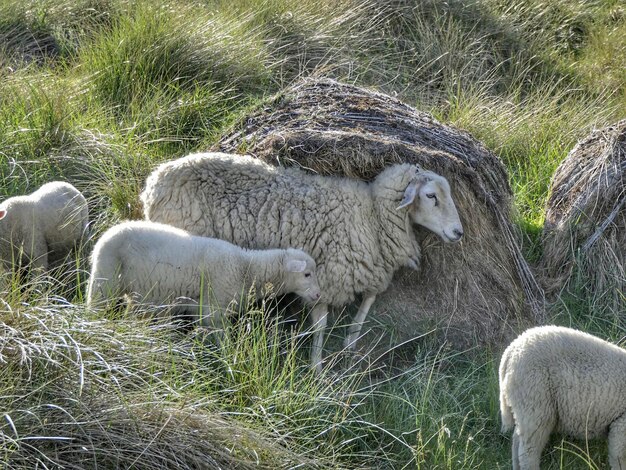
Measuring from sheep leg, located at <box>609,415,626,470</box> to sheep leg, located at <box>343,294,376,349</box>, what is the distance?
6.05 ft

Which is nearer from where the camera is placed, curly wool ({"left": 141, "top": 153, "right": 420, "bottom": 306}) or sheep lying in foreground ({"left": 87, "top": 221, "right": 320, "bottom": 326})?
sheep lying in foreground ({"left": 87, "top": 221, "right": 320, "bottom": 326})

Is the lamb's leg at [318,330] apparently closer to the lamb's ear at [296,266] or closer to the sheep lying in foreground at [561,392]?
the lamb's ear at [296,266]

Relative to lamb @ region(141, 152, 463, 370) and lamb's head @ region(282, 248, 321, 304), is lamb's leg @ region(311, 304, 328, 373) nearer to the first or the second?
lamb @ region(141, 152, 463, 370)

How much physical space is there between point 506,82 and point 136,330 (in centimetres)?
819

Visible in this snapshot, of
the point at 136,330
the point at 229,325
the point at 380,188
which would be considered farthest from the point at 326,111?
the point at 136,330

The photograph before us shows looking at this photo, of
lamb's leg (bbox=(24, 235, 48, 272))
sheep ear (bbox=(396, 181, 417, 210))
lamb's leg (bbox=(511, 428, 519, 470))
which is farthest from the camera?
lamb's leg (bbox=(24, 235, 48, 272))

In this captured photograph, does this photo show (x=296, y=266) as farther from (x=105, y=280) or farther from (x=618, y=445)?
(x=618, y=445)

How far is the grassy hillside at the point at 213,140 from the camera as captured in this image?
4.88m

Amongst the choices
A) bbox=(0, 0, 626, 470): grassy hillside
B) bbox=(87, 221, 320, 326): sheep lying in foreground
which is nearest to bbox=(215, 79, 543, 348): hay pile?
bbox=(0, 0, 626, 470): grassy hillside

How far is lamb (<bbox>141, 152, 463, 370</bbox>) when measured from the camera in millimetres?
6953

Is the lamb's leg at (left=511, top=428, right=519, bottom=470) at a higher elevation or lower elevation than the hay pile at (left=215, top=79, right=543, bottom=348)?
lower

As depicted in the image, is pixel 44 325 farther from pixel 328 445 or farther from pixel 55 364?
pixel 328 445

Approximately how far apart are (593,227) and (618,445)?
2.76 m

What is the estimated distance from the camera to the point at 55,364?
15.9 feet
